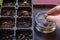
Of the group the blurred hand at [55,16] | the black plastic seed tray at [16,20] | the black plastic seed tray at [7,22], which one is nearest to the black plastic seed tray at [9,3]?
the black plastic seed tray at [16,20]

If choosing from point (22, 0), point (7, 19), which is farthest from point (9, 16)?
point (22, 0)

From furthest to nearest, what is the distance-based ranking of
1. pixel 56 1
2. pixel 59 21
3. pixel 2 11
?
pixel 56 1 < pixel 2 11 < pixel 59 21

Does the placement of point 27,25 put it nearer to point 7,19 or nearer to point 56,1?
point 7,19

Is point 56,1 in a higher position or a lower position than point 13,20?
higher

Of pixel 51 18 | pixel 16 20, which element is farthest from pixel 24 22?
pixel 51 18

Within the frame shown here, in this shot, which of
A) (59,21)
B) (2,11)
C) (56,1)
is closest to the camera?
(59,21)

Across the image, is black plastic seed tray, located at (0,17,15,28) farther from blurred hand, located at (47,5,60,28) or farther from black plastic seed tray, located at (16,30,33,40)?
blurred hand, located at (47,5,60,28)

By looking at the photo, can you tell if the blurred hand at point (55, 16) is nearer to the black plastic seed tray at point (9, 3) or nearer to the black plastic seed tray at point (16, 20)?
the black plastic seed tray at point (16, 20)
